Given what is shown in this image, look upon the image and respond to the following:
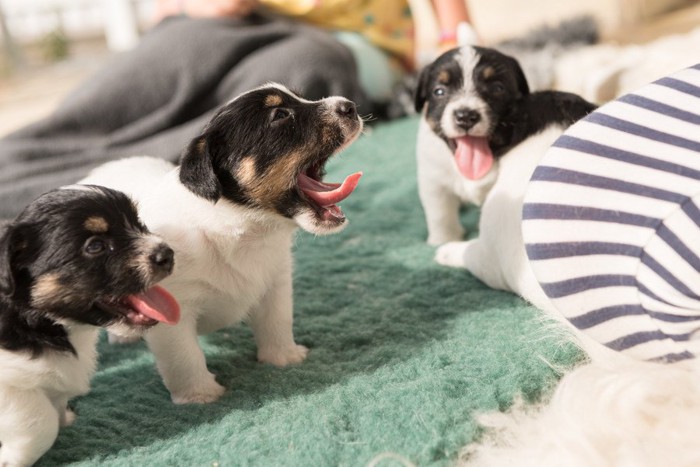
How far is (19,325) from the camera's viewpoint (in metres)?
1.48

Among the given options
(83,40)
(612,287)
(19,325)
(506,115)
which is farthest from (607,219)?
(83,40)

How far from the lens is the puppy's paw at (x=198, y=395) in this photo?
5.55ft

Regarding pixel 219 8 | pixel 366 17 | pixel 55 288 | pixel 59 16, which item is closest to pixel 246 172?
pixel 55 288

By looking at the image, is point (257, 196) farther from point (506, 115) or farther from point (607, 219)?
point (506, 115)

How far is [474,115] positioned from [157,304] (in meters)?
1.14

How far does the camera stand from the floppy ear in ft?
4.57

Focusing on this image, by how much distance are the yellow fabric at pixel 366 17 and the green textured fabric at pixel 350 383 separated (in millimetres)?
2152

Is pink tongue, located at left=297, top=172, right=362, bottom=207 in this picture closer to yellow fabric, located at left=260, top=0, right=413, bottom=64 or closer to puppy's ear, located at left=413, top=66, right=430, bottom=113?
puppy's ear, located at left=413, top=66, right=430, bottom=113

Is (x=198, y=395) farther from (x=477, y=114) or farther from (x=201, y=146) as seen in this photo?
(x=477, y=114)

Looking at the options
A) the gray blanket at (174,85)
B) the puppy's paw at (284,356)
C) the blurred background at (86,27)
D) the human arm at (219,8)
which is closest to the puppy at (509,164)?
the puppy's paw at (284,356)

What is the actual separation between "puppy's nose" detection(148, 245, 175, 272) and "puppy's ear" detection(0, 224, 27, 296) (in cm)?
26

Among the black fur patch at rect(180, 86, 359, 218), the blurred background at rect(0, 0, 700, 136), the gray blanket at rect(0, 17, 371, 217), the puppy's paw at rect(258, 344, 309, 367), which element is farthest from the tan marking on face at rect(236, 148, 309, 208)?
the blurred background at rect(0, 0, 700, 136)

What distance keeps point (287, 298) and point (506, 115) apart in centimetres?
94

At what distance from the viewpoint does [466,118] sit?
7.27 feet
